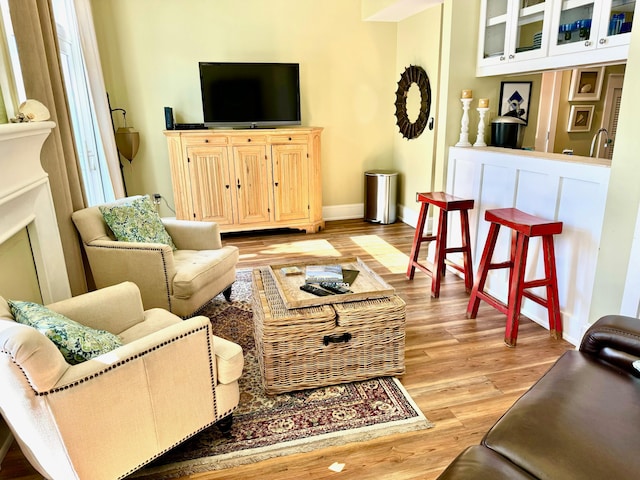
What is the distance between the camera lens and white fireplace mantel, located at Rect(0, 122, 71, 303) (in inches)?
68.9

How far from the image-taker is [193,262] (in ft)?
9.37

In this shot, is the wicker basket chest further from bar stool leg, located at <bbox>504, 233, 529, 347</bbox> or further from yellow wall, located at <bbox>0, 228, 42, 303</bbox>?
yellow wall, located at <bbox>0, 228, 42, 303</bbox>

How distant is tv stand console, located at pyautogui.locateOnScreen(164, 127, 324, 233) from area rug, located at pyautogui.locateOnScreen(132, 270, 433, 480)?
8.87 feet

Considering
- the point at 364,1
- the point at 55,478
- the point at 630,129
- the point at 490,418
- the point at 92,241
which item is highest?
the point at 364,1

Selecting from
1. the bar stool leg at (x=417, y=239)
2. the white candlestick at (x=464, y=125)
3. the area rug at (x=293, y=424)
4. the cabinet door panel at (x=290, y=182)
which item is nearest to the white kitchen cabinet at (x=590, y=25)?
the white candlestick at (x=464, y=125)

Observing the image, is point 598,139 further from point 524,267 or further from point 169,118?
point 169,118

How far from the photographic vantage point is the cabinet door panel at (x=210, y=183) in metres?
4.57

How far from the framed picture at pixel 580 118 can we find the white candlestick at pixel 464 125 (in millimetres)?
883

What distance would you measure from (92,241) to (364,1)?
4.14m

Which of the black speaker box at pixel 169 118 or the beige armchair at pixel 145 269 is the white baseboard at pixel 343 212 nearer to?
the black speaker box at pixel 169 118

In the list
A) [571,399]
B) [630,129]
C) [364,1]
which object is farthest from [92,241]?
[364,1]

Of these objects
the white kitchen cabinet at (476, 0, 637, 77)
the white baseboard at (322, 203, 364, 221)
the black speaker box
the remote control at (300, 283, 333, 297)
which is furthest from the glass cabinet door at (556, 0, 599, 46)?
the black speaker box

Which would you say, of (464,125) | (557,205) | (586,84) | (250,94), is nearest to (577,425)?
(557,205)

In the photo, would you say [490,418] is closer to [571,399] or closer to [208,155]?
[571,399]
